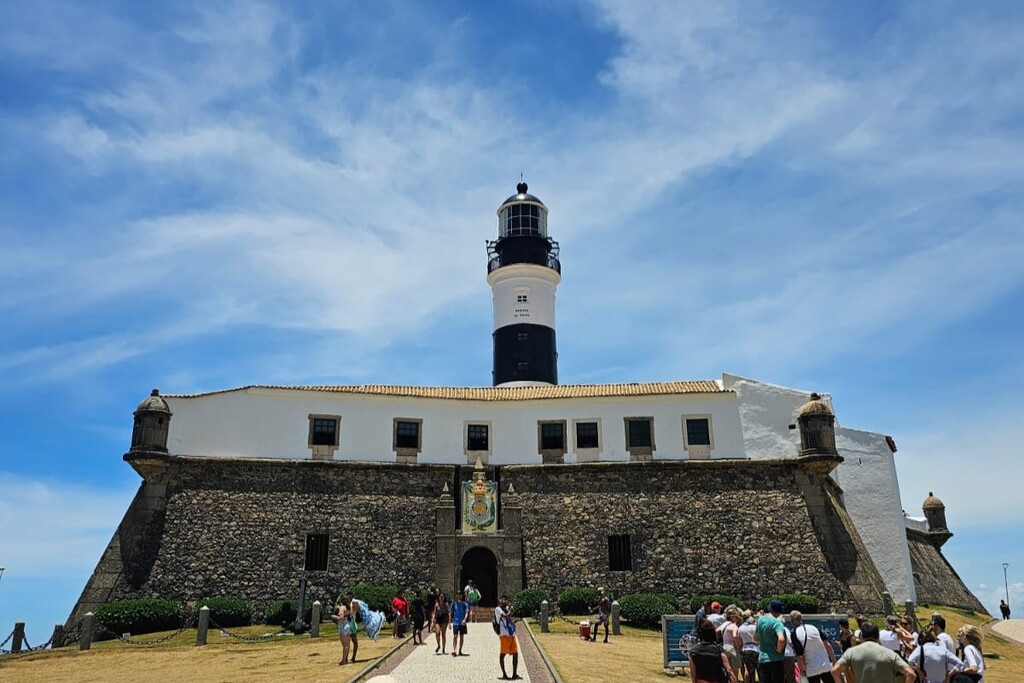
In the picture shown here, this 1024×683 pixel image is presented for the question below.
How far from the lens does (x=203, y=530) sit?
2998 cm

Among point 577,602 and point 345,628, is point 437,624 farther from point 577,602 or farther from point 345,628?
point 577,602

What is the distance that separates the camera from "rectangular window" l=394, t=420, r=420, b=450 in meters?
33.0

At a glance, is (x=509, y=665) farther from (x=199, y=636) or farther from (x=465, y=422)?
(x=465, y=422)

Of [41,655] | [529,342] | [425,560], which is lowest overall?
[41,655]

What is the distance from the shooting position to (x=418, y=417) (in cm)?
3338

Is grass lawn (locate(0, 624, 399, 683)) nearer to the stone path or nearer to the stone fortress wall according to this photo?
the stone fortress wall

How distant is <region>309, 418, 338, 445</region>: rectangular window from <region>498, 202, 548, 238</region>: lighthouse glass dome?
17.1 m

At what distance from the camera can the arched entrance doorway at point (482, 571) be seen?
30297 millimetres

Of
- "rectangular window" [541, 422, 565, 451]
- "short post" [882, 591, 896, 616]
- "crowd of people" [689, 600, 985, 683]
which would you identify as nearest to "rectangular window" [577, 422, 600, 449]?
"rectangular window" [541, 422, 565, 451]

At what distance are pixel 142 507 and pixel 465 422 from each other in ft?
41.3

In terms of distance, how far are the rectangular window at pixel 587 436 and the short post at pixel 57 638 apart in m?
19.4

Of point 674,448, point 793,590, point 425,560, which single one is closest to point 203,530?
point 425,560

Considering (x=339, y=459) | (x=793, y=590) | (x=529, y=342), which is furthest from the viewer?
(x=529, y=342)

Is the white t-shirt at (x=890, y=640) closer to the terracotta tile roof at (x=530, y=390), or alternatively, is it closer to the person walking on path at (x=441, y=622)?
the person walking on path at (x=441, y=622)
